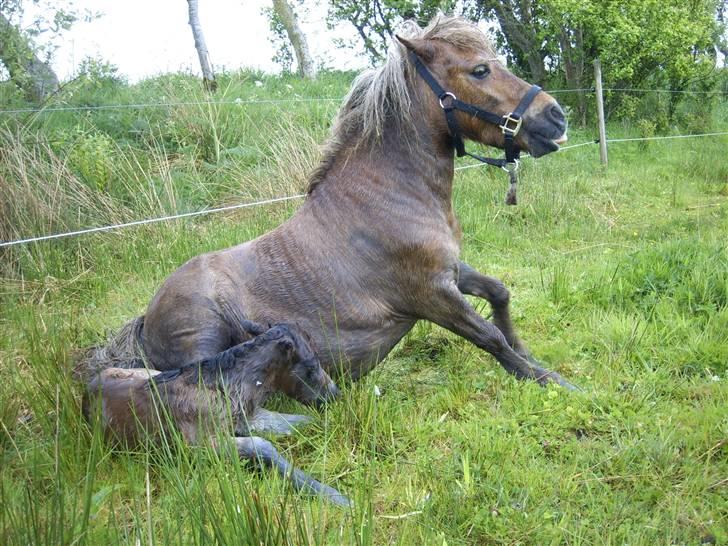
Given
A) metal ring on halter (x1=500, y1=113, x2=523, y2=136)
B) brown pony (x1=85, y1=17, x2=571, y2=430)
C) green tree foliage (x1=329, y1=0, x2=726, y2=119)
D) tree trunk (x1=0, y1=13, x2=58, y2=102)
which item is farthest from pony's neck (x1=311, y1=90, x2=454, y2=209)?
green tree foliage (x1=329, y1=0, x2=726, y2=119)

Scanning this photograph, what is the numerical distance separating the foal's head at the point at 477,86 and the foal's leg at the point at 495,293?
0.82 metres

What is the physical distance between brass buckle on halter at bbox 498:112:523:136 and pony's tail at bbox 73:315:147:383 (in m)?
2.34

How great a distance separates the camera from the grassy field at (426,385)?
7.79 feet

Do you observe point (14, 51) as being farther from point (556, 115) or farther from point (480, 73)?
point (556, 115)

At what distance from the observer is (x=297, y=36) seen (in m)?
14.1

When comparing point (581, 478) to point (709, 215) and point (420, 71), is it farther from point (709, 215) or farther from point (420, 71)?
point (709, 215)

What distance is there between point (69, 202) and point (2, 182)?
2.58 ft

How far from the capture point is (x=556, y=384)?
3.57m

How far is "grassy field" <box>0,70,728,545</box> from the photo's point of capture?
2373 mm

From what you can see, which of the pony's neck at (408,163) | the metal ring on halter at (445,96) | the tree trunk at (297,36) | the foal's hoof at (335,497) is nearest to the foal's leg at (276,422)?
the foal's hoof at (335,497)

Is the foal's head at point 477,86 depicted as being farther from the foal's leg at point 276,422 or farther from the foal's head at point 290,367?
the foal's leg at point 276,422

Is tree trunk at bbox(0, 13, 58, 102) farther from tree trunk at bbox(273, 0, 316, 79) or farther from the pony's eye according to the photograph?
tree trunk at bbox(273, 0, 316, 79)

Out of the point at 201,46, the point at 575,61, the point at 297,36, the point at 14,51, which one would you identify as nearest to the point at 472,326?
the point at 14,51

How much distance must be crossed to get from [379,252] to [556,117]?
123 centimetres
